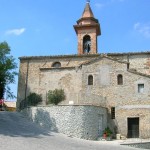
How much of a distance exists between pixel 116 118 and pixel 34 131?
A: 27.9ft

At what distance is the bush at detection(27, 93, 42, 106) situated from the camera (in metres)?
35.1

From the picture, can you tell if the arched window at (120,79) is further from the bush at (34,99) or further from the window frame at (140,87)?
the bush at (34,99)

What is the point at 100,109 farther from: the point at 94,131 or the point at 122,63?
the point at 122,63

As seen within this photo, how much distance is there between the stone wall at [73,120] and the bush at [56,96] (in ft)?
12.0

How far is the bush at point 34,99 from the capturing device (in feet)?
115

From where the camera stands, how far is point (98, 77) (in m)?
34.1

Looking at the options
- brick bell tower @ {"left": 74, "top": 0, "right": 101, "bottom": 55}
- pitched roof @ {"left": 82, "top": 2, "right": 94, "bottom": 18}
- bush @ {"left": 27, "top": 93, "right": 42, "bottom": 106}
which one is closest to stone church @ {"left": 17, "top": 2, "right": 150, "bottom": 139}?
bush @ {"left": 27, "top": 93, "right": 42, "bottom": 106}

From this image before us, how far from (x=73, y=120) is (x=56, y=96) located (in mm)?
5958

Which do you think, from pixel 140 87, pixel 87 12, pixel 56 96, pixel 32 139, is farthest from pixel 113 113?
pixel 87 12

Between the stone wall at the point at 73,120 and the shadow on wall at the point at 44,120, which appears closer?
the stone wall at the point at 73,120

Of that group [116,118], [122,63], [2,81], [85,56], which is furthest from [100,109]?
[2,81]

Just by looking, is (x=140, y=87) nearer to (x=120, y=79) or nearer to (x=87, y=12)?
(x=120, y=79)

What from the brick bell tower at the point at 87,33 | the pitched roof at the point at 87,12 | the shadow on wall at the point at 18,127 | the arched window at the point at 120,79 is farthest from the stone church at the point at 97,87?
the pitched roof at the point at 87,12

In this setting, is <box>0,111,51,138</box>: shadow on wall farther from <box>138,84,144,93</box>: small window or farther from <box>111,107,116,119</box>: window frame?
<box>138,84,144,93</box>: small window
